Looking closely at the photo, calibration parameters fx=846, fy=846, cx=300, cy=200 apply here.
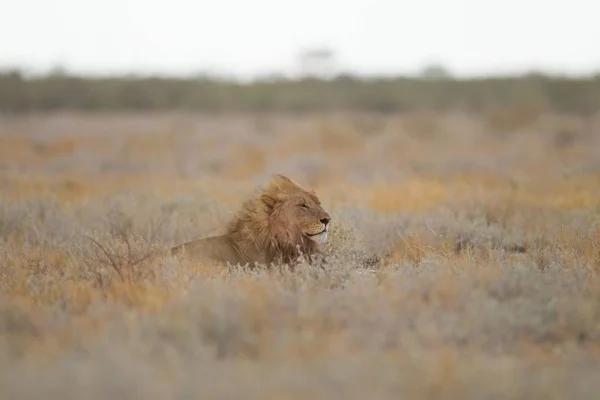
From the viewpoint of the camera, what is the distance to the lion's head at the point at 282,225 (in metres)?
7.81

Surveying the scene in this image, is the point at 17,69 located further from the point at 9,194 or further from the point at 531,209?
the point at 531,209

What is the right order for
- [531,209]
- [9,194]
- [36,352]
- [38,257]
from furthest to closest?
1. [9,194]
2. [531,209]
3. [38,257]
4. [36,352]

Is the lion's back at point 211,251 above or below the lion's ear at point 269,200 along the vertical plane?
below

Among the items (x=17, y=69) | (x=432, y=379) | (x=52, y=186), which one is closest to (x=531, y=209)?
(x=432, y=379)

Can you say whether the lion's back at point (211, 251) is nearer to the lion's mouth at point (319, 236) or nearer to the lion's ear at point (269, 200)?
the lion's ear at point (269, 200)

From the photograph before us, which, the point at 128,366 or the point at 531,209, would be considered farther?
the point at 531,209

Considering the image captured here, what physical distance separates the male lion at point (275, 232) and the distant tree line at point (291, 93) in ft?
108

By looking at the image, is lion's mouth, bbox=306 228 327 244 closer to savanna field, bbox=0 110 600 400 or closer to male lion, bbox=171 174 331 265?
male lion, bbox=171 174 331 265

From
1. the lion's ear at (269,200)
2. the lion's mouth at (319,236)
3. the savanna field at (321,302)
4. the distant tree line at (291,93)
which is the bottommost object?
the savanna field at (321,302)

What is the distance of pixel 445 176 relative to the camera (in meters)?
19.0

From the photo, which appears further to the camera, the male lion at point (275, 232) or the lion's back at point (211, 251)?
the male lion at point (275, 232)

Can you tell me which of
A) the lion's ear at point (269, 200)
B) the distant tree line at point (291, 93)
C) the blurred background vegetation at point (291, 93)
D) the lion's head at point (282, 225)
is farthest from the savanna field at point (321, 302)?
the distant tree line at point (291, 93)

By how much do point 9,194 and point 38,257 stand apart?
609cm

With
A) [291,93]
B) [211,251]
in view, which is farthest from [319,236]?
[291,93]
